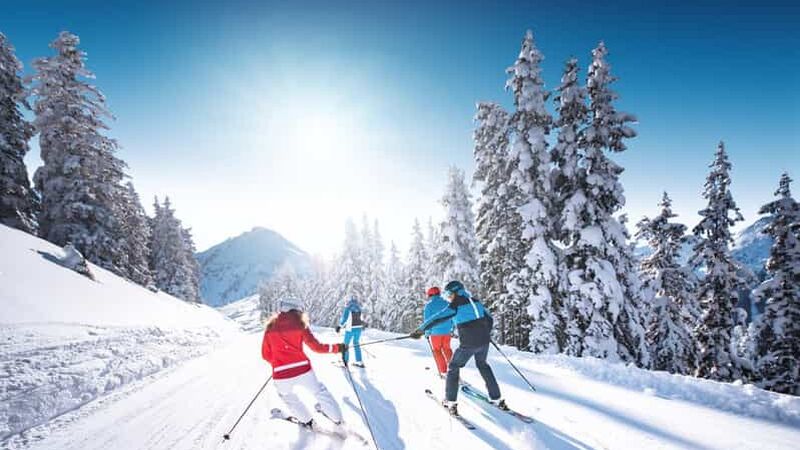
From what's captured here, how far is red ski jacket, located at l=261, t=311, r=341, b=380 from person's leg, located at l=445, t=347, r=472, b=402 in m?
2.17

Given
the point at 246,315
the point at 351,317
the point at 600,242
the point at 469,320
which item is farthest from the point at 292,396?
the point at 246,315

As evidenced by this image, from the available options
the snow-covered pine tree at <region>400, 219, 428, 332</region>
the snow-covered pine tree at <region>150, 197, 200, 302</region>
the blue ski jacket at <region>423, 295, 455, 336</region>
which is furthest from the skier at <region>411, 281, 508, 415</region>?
the snow-covered pine tree at <region>150, 197, 200, 302</region>

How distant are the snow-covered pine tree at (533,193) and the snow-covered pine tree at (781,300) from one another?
9.09 meters

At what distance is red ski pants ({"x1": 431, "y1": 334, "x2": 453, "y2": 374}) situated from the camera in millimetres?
7668

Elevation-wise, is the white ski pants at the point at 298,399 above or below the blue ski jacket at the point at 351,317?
below

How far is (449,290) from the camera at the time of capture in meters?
6.04

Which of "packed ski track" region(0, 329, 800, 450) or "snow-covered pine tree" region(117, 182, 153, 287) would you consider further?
"snow-covered pine tree" region(117, 182, 153, 287)

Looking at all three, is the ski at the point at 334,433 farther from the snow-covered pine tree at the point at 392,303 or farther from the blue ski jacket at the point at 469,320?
the snow-covered pine tree at the point at 392,303

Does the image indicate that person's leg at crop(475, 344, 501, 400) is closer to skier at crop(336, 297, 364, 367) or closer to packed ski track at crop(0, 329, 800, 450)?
packed ski track at crop(0, 329, 800, 450)

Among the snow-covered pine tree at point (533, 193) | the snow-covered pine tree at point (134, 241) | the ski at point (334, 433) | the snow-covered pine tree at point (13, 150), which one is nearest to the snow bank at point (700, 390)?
the snow-covered pine tree at point (533, 193)

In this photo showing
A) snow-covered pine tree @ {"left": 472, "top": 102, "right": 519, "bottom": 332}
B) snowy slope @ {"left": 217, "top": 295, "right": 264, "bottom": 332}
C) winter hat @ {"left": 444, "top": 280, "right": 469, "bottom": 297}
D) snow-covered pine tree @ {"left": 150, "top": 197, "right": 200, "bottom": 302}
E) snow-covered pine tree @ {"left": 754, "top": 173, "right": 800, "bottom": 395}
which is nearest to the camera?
winter hat @ {"left": 444, "top": 280, "right": 469, "bottom": 297}

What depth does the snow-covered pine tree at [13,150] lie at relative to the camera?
16438mm

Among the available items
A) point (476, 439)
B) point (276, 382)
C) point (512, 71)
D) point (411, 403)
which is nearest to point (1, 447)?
point (276, 382)

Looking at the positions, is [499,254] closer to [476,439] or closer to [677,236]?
[677,236]
